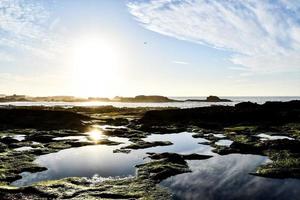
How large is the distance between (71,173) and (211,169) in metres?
17.3

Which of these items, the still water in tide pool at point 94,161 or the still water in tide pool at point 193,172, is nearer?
the still water in tide pool at point 193,172

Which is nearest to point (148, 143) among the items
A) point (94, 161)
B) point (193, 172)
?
point (94, 161)


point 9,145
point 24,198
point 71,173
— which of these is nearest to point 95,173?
point 71,173

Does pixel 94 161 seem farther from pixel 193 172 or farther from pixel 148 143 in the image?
pixel 148 143

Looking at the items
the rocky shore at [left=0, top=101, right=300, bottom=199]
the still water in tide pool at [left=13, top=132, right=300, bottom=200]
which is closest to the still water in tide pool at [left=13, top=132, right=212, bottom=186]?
the still water in tide pool at [left=13, top=132, right=300, bottom=200]

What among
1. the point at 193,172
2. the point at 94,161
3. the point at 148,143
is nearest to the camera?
the point at 193,172

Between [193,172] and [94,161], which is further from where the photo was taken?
[94,161]

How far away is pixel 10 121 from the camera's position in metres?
91.8

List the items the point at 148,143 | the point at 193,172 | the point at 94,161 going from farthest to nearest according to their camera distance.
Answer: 1. the point at 148,143
2. the point at 94,161
3. the point at 193,172

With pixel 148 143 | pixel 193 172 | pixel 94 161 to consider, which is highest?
pixel 148 143

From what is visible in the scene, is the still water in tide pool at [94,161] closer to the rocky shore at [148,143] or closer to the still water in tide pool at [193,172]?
the still water in tide pool at [193,172]

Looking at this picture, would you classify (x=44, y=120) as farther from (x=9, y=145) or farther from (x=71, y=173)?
(x=71, y=173)

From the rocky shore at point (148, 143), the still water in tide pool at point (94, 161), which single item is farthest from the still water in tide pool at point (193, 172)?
the rocky shore at point (148, 143)

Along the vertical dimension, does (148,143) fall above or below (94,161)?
above
